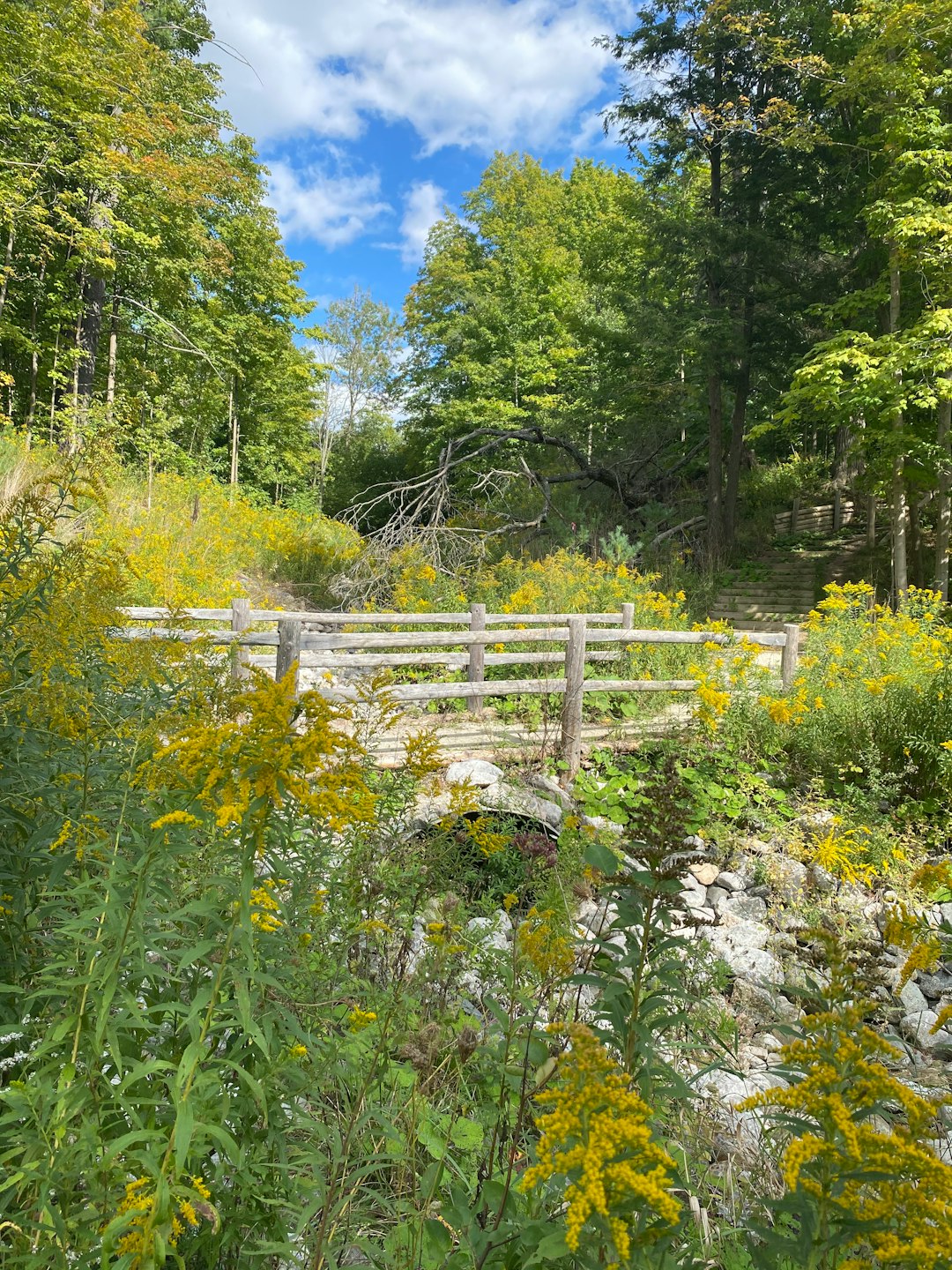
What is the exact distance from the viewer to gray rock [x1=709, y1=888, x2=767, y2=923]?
504 centimetres

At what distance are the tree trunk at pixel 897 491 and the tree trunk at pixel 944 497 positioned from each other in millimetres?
445

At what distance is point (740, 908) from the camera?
5.13 meters

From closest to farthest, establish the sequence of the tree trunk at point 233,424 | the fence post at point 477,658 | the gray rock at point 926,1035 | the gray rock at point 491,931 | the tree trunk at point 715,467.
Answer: the gray rock at point 491,931 → the gray rock at point 926,1035 → the fence post at point 477,658 → the tree trunk at point 715,467 → the tree trunk at point 233,424

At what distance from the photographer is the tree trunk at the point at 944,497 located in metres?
10.1

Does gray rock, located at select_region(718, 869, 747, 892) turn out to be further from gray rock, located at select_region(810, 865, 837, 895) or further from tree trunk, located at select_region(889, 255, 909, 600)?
tree trunk, located at select_region(889, 255, 909, 600)

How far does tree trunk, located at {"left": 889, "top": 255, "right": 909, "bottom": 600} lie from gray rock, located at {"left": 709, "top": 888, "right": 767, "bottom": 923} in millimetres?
6882

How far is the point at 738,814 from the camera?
5.70 metres

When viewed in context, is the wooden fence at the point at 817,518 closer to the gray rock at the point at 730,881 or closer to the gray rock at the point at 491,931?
the gray rock at the point at 730,881

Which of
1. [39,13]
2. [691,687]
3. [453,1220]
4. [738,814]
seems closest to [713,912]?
[738,814]

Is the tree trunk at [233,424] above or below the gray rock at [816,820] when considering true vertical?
above

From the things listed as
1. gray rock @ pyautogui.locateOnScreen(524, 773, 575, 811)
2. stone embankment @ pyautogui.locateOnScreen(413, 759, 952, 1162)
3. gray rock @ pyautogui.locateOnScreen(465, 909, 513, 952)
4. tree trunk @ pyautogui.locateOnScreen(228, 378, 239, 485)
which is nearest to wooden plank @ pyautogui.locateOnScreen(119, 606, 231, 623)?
stone embankment @ pyautogui.locateOnScreen(413, 759, 952, 1162)

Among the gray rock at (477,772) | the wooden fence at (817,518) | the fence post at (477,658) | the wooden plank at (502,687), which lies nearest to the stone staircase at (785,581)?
the wooden fence at (817,518)

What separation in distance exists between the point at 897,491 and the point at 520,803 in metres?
8.53

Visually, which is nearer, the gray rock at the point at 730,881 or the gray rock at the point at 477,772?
the gray rock at the point at 730,881
